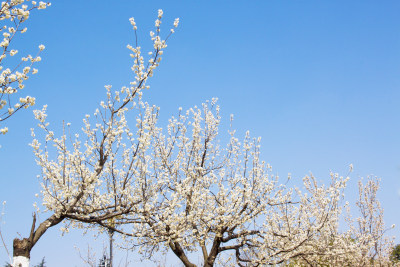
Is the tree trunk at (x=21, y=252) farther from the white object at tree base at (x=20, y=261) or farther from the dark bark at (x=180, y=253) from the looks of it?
the dark bark at (x=180, y=253)

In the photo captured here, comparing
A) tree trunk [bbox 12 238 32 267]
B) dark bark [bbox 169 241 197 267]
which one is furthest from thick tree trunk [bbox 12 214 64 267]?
dark bark [bbox 169 241 197 267]

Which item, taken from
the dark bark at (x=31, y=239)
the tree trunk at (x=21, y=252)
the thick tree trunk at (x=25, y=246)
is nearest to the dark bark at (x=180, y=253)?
the dark bark at (x=31, y=239)

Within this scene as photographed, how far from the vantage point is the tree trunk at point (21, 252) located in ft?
26.5

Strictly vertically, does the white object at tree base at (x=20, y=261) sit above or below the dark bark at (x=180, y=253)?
below

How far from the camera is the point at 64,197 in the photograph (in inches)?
352

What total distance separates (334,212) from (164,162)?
6128mm

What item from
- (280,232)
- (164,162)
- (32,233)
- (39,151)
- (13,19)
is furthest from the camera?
(164,162)

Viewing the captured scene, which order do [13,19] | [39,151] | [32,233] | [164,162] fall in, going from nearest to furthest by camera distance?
[13,19], [32,233], [39,151], [164,162]

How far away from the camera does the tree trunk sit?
808 cm

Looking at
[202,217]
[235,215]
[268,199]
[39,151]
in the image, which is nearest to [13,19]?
[39,151]

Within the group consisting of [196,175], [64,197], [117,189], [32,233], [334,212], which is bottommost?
[32,233]

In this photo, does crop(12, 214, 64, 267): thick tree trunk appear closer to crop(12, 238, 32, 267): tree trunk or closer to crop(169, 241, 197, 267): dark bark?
crop(12, 238, 32, 267): tree trunk

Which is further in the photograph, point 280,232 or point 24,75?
point 280,232

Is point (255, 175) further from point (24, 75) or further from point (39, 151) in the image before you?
point (24, 75)
